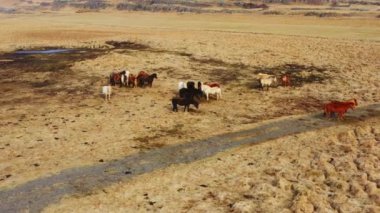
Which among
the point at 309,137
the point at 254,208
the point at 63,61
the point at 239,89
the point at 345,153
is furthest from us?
the point at 63,61

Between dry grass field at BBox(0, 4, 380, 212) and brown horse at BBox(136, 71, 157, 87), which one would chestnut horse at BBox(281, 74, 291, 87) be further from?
A: brown horse at BBox(136, 71, 157, 87)

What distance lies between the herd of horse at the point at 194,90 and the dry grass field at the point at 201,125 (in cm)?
44

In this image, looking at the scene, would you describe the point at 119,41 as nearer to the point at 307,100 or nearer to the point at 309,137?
the point at 307,100

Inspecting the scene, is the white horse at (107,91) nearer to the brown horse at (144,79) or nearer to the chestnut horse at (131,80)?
the chestnut horse at (131,80)

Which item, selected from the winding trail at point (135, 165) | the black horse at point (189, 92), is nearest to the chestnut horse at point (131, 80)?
the black horse at point (189, 92)

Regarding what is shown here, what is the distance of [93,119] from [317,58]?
17442 mm

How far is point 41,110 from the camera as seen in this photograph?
19531 mm

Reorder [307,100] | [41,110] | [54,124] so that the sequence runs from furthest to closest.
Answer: [307,100] < [41,110] < [54,124]

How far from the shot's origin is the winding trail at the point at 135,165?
38.7ft

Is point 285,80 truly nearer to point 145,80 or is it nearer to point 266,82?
point 266,82

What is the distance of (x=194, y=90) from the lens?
20.2 m

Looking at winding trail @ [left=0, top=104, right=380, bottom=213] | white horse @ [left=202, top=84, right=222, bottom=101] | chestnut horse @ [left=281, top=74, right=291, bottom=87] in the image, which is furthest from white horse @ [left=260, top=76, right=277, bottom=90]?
winding trail @ [left=0, top=104, right=380, bottom=213]

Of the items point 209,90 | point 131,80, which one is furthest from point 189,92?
point 131,80

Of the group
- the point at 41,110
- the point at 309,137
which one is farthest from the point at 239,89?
the point at 41,110
